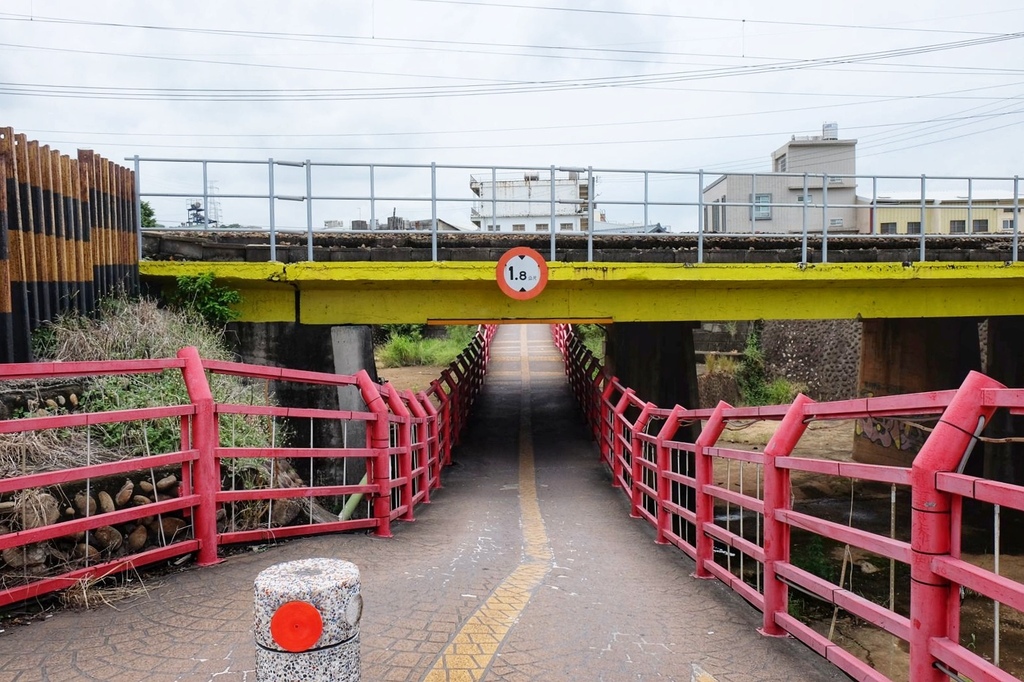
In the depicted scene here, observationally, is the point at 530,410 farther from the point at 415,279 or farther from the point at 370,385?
the point at 370,385

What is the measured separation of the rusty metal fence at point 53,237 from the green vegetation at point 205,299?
2.23ft

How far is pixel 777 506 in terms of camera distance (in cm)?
434

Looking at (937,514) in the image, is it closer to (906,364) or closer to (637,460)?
(637,460)

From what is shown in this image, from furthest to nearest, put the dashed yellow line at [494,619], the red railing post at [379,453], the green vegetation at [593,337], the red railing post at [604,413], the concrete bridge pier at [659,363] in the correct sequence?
1. the green vegetation at [593,337]
2. the concrete bridge pier at [659,363]
3. the red railing post at [604,413]
4. the red railing post at [379,453]
5. the dashed yellow line at [494,619]

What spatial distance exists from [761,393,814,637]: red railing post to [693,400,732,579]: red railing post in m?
1.38

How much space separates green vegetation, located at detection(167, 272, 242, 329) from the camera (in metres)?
11.2

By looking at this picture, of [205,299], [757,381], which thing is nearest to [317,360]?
[205,299]

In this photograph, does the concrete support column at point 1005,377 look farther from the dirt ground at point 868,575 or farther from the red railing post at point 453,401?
the red railing post at point 453,401

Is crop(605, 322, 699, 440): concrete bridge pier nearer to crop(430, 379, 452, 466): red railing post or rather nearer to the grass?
crop(430, 379, 452, 466): red railing post

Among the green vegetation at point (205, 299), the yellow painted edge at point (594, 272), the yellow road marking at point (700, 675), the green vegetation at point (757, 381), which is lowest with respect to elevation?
the green vegetation at point (757, 381)

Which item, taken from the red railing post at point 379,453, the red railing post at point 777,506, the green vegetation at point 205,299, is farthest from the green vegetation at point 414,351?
the red railing post at point 777,506

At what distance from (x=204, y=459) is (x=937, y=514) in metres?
4.40

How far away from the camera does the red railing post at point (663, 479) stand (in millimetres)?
7391

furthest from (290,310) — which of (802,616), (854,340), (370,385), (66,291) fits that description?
(854,340)
